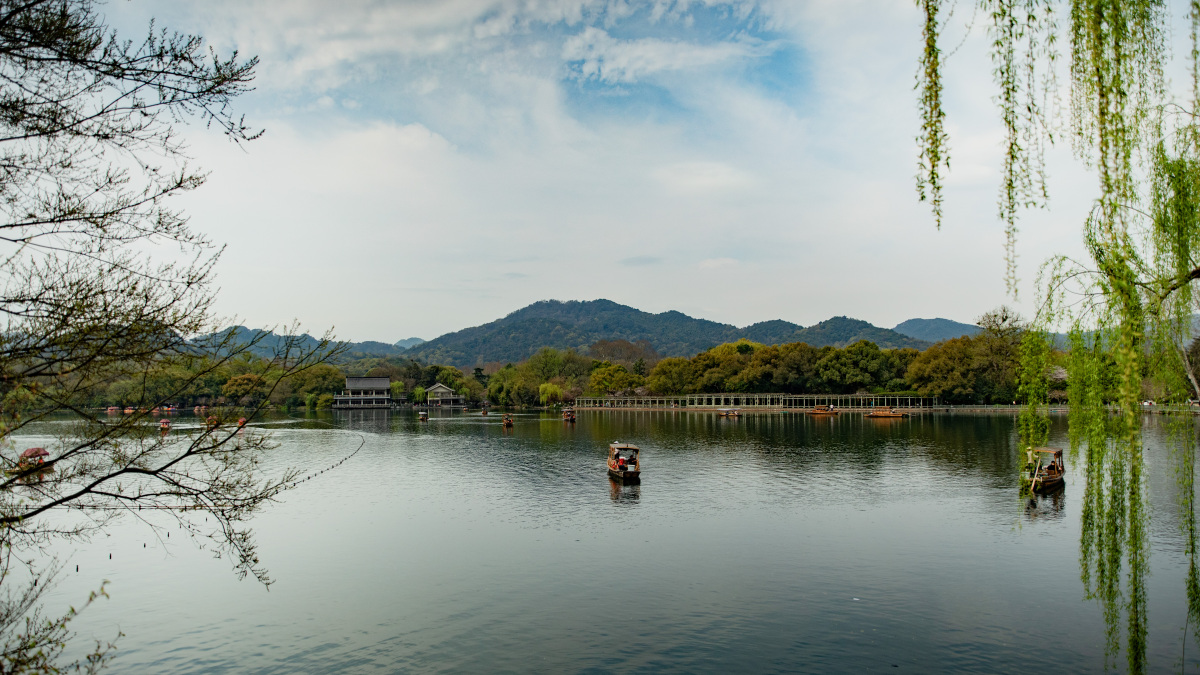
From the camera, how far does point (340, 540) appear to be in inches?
898

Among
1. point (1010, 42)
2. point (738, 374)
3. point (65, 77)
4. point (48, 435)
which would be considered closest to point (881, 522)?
point (1010, 42)

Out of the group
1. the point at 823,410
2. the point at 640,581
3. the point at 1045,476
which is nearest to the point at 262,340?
the point at 640,581

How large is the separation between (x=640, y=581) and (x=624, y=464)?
1608 centimetres

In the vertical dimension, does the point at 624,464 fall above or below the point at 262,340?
below

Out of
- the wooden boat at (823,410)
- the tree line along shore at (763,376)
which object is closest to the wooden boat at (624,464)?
the tree line along shore at (763,376)

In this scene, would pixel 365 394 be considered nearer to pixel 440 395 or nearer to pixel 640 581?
pixel 440 395

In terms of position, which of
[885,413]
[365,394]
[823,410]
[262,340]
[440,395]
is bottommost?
[885,413]

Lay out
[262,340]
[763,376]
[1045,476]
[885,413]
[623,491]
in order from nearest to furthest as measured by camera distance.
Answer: [262,340], [1045,476], [623,491], [885,413], [763,376]

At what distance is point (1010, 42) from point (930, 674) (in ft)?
34.1

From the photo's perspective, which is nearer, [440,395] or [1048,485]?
[1048,485]

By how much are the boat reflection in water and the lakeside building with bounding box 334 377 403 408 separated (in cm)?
10439

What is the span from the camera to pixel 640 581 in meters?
17.7

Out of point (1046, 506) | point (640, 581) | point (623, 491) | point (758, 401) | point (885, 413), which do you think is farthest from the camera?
point (758, 401)

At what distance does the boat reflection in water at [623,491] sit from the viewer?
29.4 metres
